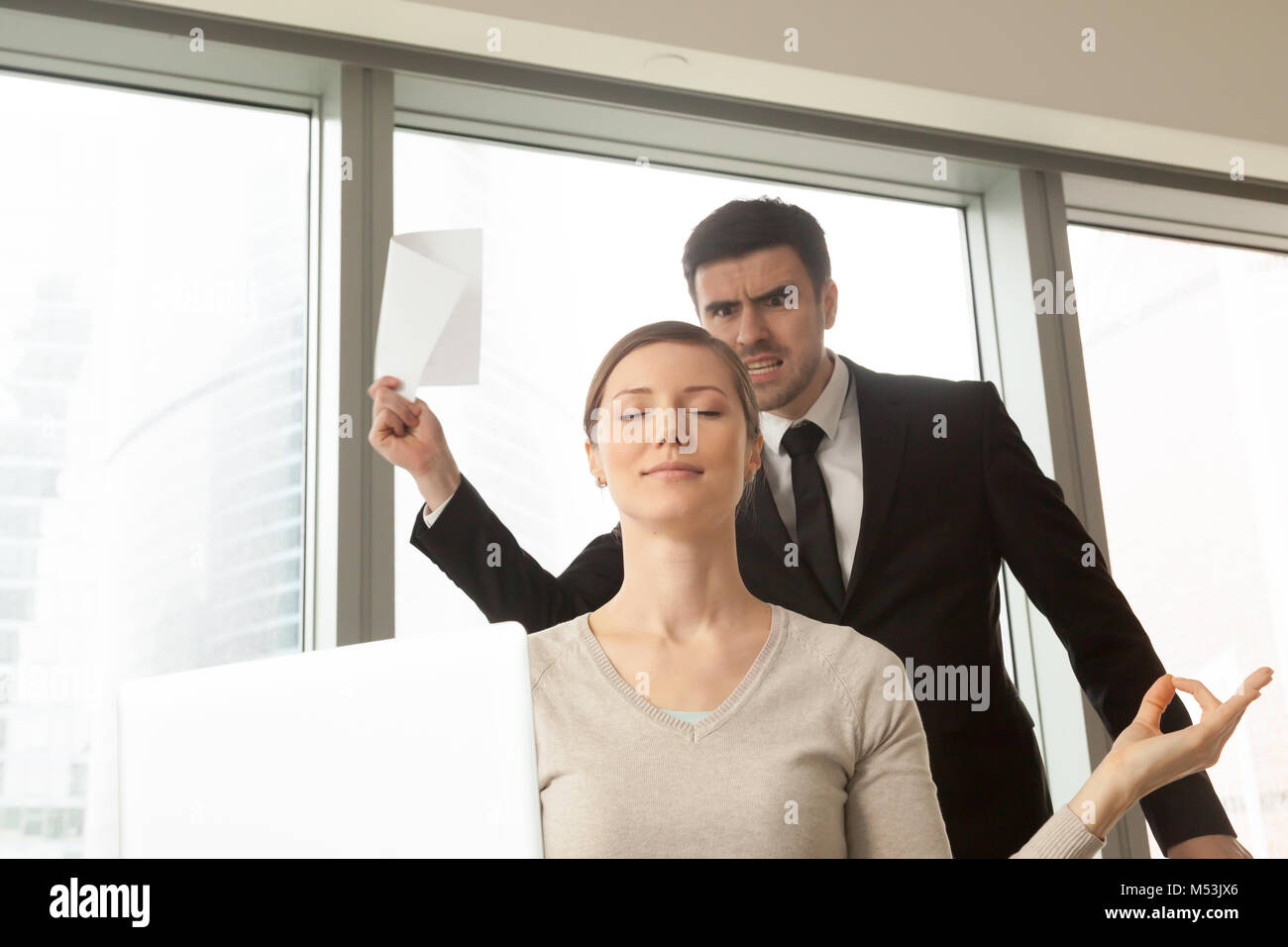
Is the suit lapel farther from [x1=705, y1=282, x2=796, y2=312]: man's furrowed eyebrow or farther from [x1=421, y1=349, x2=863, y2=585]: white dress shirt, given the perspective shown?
[x1=705, y1=282, x2=796, y2=312]: man's furrowed eyebrow

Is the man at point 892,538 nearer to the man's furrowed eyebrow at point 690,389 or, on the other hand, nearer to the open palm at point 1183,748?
the man's furrowed eyebrow at point 690,389

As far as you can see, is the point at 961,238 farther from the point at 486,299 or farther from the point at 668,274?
A: the point at 486,299

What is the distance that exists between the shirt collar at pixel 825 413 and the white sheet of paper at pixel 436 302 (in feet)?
2.21

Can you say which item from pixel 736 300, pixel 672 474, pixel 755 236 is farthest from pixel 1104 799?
pixel 755 236

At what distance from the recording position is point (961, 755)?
2.12 meters

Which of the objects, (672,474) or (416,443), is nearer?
(672,474)

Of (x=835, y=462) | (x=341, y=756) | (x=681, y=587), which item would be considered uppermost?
(x=835, y=462)

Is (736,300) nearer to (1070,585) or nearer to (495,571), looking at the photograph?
(495,571)

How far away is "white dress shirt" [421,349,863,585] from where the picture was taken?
217 centimetres

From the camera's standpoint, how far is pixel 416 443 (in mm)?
1996

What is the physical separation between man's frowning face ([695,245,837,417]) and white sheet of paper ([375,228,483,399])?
25.9 inches

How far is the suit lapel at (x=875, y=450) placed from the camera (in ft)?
7.13

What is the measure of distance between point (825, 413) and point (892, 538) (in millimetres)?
267

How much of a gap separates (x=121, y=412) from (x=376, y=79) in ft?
2.50
